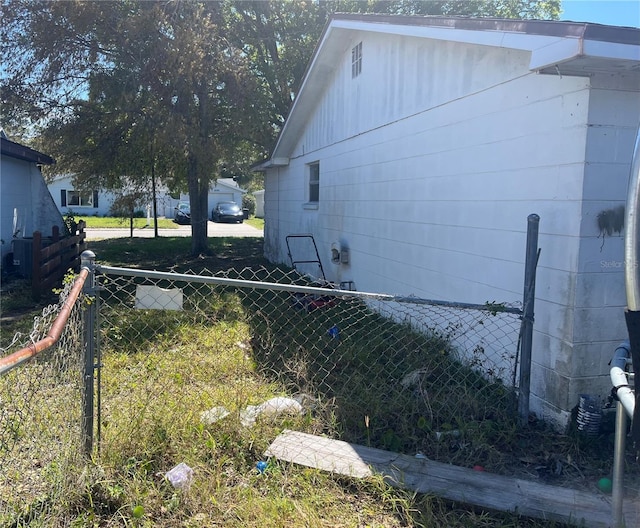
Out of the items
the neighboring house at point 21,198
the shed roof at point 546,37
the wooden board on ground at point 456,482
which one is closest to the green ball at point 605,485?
the wooden board on ground at point 456,482

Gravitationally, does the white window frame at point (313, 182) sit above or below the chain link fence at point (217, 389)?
above

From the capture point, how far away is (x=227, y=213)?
3659 cm

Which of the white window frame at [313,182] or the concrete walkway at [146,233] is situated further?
the concrete walkway at [146,233]

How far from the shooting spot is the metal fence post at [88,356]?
118 inches

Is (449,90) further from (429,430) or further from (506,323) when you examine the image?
(429,430)

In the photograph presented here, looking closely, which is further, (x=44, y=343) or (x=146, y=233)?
(x=146, y=233)

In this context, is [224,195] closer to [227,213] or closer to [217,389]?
[227,213]

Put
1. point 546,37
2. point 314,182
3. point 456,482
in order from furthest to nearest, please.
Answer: point 314,182
point 546,37
point 456,482

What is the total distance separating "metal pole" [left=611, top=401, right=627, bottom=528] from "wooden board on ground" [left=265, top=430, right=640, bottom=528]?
1.70 feet

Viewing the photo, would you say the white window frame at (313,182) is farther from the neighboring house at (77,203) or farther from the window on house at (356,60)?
the neighboring house at (77,203)

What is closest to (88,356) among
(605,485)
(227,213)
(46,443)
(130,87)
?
(46,443)

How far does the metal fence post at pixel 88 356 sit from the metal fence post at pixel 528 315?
285cm

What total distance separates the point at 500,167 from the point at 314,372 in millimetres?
2515

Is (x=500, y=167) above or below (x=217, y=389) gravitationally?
above
